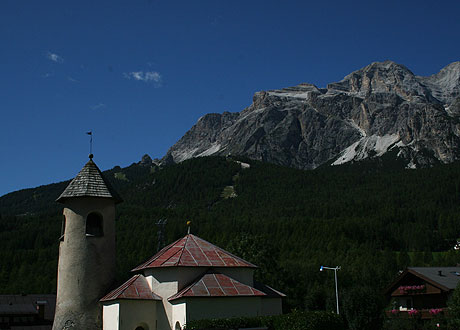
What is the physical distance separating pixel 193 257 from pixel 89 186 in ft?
30.6

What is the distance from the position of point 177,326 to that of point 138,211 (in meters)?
166

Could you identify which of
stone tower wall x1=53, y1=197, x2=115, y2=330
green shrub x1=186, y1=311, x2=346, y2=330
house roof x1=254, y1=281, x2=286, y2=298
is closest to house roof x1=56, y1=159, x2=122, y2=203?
stone tower wall x1=53, y1=197, x2=115, y2=330

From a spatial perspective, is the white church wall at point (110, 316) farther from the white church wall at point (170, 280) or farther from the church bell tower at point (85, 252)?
the white church wall at point (170, 280)

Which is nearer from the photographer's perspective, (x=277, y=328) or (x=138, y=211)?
(x=277, y=328)

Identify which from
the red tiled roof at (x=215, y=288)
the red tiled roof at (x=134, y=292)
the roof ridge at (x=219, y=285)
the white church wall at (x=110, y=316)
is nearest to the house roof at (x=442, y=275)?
the roof ridge at (x=219, y=285)

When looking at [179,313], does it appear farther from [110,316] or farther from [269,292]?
[269,292]

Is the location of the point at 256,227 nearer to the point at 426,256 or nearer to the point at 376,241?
the point at 376,241

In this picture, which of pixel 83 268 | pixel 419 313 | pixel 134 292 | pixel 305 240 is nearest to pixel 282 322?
pixel 134 292

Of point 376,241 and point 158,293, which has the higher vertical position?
point 376,241

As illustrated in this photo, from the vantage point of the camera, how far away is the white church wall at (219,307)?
3189 cm

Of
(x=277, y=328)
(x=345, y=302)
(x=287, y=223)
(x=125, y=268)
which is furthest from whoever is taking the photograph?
(x=287, y=223)

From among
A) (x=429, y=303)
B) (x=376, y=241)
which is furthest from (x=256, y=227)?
(x=429, y=303)

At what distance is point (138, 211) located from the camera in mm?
196125

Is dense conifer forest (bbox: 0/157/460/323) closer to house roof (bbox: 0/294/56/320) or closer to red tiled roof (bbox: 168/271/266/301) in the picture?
house roof (bbox: 0/294/56/320)
